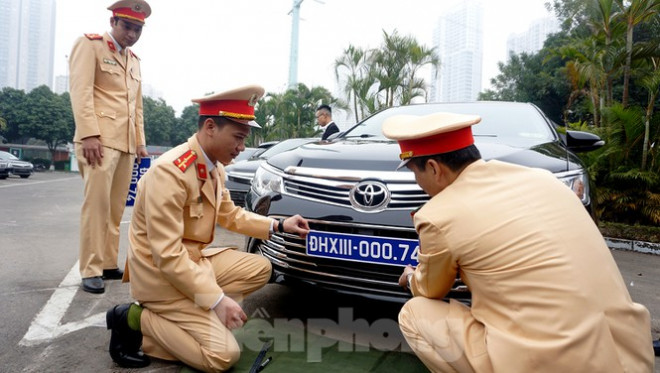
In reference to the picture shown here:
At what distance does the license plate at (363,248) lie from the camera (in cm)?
189

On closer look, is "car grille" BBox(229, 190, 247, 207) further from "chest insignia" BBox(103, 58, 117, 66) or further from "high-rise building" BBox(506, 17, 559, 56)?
"high-rise building" BBox(506, 17, 559, 56)

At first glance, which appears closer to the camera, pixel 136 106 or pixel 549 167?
pixel 549 167

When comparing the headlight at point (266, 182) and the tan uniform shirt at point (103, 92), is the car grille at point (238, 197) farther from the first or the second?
the headlight at point (266, 182)

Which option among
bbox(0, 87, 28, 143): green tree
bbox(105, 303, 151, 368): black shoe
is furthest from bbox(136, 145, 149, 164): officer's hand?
bbox(0, 87, 28, 143): green tree

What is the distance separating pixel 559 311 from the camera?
1229mm

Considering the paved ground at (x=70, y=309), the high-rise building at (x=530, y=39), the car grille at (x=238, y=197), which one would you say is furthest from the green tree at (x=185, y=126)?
the paved ground at (x=70, y=309)

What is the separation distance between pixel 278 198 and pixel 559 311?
→ 140cm

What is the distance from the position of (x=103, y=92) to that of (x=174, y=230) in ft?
5.20

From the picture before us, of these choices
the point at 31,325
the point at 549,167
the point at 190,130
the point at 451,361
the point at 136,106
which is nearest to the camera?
the point at 451,361

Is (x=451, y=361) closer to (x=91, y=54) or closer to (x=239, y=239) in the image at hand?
(x=91, y=54)

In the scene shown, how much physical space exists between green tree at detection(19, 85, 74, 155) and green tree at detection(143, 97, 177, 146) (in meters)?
11.5

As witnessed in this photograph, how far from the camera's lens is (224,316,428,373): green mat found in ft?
6.32

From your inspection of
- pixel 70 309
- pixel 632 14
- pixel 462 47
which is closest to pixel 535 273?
pixel 70 309

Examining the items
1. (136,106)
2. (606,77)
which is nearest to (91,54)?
(136,106)
